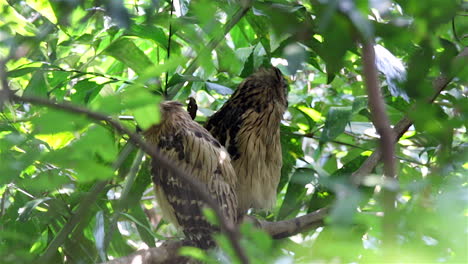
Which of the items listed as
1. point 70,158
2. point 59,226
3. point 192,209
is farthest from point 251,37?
point 70,158

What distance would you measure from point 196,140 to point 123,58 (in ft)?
1.70

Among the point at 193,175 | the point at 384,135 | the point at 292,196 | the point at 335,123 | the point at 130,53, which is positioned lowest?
the point at 292,196

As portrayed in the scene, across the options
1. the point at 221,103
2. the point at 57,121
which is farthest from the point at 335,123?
the point at 57,121

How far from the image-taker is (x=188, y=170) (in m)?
2.97

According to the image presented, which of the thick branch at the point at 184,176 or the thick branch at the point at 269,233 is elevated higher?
the thick branch at the point at 184,176

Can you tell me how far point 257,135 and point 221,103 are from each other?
1.89 feet

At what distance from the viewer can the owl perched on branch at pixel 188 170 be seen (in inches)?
114

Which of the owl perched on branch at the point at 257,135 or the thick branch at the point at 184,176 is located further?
the owl perched on branch at the point at 257,135

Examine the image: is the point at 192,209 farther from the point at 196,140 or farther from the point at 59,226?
the point at 59,226

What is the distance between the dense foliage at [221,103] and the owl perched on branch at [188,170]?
A: 14 cm

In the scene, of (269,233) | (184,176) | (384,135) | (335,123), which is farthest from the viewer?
(335,123)

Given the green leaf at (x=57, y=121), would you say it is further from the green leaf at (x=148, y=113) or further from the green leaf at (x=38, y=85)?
the green leaf at (x=38, y=85)

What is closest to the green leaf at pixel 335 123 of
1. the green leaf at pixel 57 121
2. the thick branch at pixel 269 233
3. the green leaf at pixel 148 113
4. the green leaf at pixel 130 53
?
the thick branch at pixel 269 233

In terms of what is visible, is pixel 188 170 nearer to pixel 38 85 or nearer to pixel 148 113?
pixel 38 85
